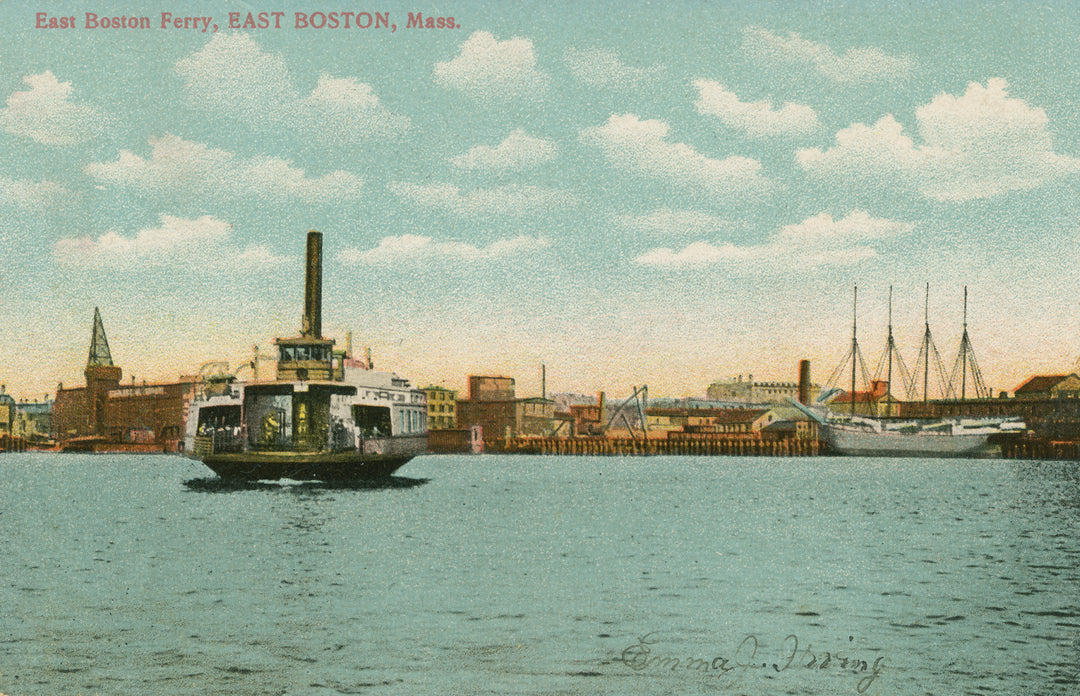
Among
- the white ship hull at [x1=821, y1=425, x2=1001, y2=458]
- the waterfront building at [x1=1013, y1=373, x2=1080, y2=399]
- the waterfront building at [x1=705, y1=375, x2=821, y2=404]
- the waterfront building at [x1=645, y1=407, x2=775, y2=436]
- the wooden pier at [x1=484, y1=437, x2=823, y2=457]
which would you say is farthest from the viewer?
the waterfront building at [x1=705, y1=375, x2=821, y2=404]

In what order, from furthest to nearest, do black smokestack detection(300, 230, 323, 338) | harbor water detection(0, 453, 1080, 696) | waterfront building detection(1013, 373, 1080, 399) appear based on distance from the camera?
waterfront building detection(1013, 373, 1080, 399) → black smokestack detection(300, 230, 323, 338) → harbor water detection(0, 453, 1080, 696)

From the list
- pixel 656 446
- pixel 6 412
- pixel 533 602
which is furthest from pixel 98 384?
pixel 533 602

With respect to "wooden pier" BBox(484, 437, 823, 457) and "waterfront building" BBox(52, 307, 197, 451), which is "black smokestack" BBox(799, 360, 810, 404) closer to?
"wooden pier" BBox(484, 437, 823, 457)

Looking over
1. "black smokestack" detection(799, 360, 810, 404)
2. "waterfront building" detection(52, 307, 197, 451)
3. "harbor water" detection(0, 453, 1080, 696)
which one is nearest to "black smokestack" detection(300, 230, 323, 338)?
"harbor water" detection(0, 453, 1080, 696)

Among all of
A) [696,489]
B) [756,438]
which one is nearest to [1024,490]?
[696,489]

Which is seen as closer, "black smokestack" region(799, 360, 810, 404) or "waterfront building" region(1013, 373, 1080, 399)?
"waterfront building" region(1013, 373, 1080, 399)

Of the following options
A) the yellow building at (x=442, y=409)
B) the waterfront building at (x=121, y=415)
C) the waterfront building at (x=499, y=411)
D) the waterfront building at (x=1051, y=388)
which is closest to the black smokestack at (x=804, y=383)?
the waterfront building at (x=1051, y=388)
